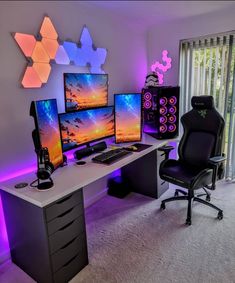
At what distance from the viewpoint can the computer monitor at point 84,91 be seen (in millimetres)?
2014

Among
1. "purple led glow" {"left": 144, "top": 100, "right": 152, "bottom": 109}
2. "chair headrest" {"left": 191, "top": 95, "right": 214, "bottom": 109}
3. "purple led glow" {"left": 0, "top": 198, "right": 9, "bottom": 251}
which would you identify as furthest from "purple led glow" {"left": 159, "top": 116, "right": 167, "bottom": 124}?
"purple led glow" {"left": 0, "top": 198, "right": 9, "bottom": 251}

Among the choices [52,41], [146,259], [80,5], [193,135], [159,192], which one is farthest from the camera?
[159,192]

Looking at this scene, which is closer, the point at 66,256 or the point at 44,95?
the point at 66,256

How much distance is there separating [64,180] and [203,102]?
5.10 feet

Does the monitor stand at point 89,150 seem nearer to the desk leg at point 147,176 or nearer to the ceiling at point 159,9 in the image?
the desk leg at point 147,176

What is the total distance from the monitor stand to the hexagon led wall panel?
0.67 meters

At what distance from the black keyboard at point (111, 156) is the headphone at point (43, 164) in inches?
21.5

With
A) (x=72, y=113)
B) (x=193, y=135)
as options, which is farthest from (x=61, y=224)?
(x=193, y=135)

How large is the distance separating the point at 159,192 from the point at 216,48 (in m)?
1.87

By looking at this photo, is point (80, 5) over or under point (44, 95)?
over

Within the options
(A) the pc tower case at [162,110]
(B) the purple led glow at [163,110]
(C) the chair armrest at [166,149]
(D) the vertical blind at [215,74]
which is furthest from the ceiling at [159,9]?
(C) the chair armrest at [166,149]

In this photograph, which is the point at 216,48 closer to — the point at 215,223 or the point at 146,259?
the point at 215,223

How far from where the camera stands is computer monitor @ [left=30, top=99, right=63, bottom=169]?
1536 mm

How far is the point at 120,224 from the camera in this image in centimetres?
224
